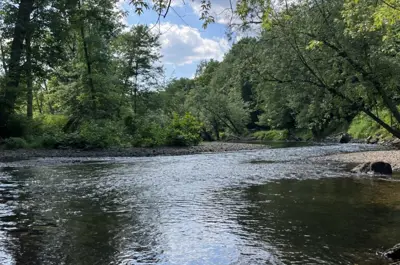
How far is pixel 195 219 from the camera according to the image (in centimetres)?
917

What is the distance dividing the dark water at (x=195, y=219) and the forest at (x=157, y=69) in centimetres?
401

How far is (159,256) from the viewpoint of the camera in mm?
6645

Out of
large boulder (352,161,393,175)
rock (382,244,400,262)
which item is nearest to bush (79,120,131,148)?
large boulder (352,161,393,175)

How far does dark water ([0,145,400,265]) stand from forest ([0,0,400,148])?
4013mm

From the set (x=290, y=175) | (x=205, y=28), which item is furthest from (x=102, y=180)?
(x=205, y=28)

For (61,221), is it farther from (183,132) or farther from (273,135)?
(273,135)

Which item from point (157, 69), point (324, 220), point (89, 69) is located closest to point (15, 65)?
point (89, 69)

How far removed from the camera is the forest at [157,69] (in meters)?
17.2

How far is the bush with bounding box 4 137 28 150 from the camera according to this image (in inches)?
1032

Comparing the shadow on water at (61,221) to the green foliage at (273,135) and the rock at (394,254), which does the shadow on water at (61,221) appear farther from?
the green foliage at (273,135)

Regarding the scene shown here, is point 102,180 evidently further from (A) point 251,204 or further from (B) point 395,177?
(B) point 395,177

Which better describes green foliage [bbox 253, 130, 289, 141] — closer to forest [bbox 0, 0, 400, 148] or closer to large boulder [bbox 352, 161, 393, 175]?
forest [bbox 0, 0, 400, 148]

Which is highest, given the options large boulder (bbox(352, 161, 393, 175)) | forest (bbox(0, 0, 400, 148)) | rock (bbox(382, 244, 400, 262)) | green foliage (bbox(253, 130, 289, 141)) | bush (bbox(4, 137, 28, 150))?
forest (bbox(0, 0, 400, 148))

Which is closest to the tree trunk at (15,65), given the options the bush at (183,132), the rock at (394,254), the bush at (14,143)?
the bush at (14,143)
